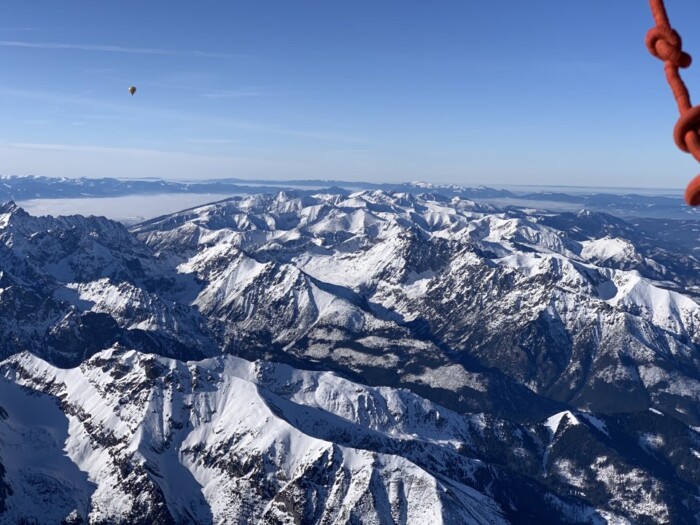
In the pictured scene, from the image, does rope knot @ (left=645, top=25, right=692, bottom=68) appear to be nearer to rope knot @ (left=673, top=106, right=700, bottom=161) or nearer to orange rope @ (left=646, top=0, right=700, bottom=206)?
orange rope @ (left=646, top=0, right=700, bottom=206)

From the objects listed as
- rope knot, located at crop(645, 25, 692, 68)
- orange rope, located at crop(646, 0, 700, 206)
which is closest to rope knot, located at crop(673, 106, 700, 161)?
orange rope, located at crop(646, 0, 700, 206)

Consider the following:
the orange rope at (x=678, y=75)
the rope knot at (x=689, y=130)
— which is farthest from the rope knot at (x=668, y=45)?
the rope knot at (x=689, y=130)

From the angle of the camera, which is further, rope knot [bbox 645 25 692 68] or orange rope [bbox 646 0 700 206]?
rope knot [bbox 645 25 692 68]

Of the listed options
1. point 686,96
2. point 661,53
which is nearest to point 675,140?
point 686,96

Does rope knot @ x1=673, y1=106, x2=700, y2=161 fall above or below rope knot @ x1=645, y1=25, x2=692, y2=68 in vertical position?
below

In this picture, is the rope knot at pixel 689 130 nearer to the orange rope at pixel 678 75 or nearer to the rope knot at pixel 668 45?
the orange rope at pixel 678 75

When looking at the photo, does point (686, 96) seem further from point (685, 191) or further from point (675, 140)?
point (685, 191)

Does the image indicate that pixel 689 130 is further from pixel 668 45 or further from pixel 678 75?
pixel 668 45

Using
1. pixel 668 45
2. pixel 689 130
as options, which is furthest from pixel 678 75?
pixel 689 130
